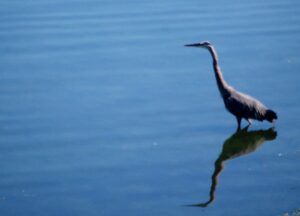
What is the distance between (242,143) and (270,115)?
0.52 m

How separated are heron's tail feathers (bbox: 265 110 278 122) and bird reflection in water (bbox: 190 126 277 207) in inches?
6.5

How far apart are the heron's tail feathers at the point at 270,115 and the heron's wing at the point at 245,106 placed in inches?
2.6

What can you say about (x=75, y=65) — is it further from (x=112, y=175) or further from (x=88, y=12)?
(x=112, y=175)

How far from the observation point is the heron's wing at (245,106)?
36.4ft

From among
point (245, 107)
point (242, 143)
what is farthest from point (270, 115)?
point (242, 143)

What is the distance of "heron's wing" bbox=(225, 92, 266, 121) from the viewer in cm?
1110

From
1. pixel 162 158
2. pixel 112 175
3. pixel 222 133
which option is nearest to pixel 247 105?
pixel 222 133

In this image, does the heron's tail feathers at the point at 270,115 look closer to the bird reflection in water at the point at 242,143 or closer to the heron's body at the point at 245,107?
the heron's body at the point at 245,107

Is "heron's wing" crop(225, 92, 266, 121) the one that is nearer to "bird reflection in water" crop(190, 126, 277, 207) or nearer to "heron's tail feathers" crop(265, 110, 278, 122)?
"heron's tail feathers" crop(265, 110, 278, 122)

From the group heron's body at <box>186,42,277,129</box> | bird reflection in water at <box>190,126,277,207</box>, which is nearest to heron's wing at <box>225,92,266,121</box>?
heron's body at <box>186,42,277,129</box>

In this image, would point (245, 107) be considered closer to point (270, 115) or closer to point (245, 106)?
point (245, 106)

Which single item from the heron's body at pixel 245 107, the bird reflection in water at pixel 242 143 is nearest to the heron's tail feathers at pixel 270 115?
the heron's body at pixel 245 107

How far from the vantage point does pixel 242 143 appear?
10.8m

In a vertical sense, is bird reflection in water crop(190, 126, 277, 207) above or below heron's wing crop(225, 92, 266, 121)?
below
